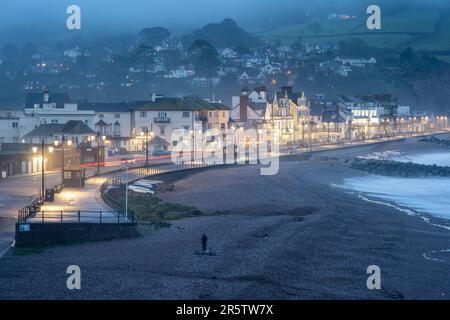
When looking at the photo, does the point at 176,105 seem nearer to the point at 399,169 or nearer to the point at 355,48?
the point at 399,169

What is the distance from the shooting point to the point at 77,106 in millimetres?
52938

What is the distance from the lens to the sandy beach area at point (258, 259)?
16891mm

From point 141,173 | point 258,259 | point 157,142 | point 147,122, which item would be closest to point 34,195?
point 141,173

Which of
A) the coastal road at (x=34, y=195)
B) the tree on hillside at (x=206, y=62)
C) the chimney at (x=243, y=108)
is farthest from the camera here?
the tree on hillside at (x=206, y=62)

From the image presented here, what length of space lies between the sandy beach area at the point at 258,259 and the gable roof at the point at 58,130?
46.8 ft

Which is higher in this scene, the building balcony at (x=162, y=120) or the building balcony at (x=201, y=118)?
the building balcony at (x=201, y=118)

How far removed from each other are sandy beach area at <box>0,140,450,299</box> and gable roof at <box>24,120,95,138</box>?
14.3 metres

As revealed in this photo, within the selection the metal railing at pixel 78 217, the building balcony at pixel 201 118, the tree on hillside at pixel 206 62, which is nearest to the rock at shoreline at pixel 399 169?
the building balcony at pixel 201 118

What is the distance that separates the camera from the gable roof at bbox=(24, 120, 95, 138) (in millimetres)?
42978

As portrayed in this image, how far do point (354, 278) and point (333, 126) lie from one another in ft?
200

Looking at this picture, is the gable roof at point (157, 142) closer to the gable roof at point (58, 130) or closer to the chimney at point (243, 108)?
the gable roof at point (58, 130)

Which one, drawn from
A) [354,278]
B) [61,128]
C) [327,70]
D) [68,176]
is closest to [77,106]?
[61,128]

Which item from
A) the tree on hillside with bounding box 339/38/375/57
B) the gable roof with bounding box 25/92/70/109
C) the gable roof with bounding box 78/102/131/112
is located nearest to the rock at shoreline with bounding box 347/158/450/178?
the gable roof with bounding box 78/102/131/112
